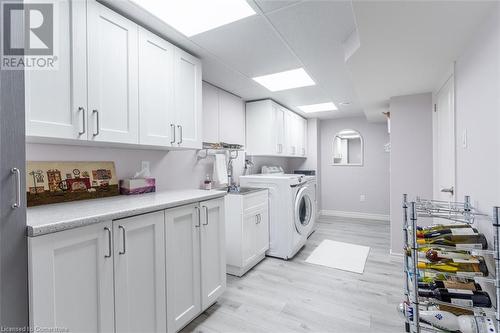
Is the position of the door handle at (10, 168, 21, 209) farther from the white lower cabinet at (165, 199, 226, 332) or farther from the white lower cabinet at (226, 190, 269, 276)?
the white lower cabinet at (226, 190, 269, 276)

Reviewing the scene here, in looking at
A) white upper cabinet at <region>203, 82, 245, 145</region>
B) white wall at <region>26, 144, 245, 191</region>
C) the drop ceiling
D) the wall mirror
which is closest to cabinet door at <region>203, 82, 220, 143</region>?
white upper cabinet at <region>203, 82, 245, 145</region>

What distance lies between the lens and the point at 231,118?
337 cm

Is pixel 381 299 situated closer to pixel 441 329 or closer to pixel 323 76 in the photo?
pixel 441 329

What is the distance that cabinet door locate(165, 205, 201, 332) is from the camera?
153 cm

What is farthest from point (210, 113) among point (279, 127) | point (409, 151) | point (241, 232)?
point (409, 151)

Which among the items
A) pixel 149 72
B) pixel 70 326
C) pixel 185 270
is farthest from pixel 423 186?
pixel 70 326

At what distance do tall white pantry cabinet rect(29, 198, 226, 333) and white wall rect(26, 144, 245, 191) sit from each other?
2.17 ft

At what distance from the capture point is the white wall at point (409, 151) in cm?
288

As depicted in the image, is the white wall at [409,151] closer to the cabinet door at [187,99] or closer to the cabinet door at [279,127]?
the cabinet door at [279,127]

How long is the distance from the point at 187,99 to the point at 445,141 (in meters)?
2.48

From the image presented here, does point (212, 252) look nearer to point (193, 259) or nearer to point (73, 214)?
point (193, 259)

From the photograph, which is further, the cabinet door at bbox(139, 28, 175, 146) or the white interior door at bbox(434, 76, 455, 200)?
the white interior door at bbox(434, 76, 455, 200)

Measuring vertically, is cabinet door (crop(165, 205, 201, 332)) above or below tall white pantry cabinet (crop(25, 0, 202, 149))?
below

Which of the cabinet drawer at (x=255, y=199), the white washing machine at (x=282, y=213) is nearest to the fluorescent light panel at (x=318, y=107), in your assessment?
the white washing machine at (x=282, y=213)
